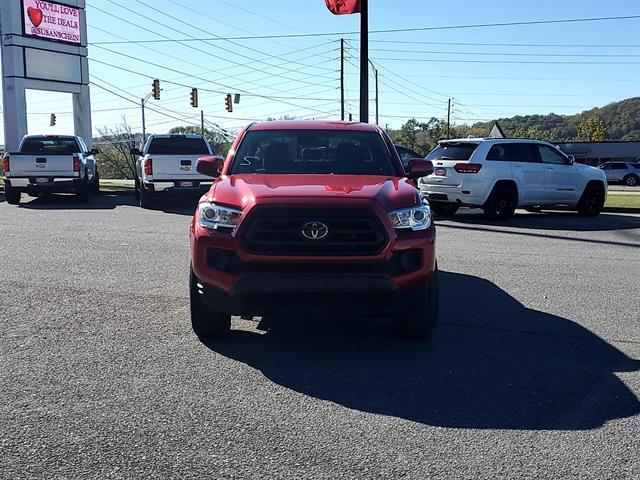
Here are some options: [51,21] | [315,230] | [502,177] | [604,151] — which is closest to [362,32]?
[502,177]

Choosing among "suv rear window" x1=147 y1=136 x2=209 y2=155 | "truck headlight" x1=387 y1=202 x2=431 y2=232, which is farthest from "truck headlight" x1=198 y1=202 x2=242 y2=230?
"suv rear window" x1=147 y1=136 x2=209 y2=155

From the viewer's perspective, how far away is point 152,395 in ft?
13.3

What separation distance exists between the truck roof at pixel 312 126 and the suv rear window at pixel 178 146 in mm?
10746

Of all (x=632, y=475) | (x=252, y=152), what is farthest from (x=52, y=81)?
(x=632, y=475)

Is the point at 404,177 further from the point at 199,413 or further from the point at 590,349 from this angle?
the point at 199,413

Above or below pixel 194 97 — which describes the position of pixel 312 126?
below

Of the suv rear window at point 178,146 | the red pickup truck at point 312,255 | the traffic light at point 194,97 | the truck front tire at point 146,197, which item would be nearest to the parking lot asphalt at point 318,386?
the red pickup truck at point 312,255

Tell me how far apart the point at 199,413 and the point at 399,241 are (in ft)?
6.11

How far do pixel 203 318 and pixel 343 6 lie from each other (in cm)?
1720

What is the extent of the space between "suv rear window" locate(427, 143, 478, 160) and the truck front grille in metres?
10.2

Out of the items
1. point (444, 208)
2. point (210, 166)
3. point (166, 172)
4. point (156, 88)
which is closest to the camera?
point (210, 166)

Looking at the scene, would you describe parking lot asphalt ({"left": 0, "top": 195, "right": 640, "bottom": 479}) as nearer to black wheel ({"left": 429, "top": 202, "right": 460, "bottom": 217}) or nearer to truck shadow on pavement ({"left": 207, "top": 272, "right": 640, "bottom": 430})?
truck shadow on pavement ({"left": 207, "top": 272, "right": 640, "bottom": 430})

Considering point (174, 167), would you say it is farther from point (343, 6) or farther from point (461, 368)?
point (461, 368)

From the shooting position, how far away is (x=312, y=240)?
4.69m
